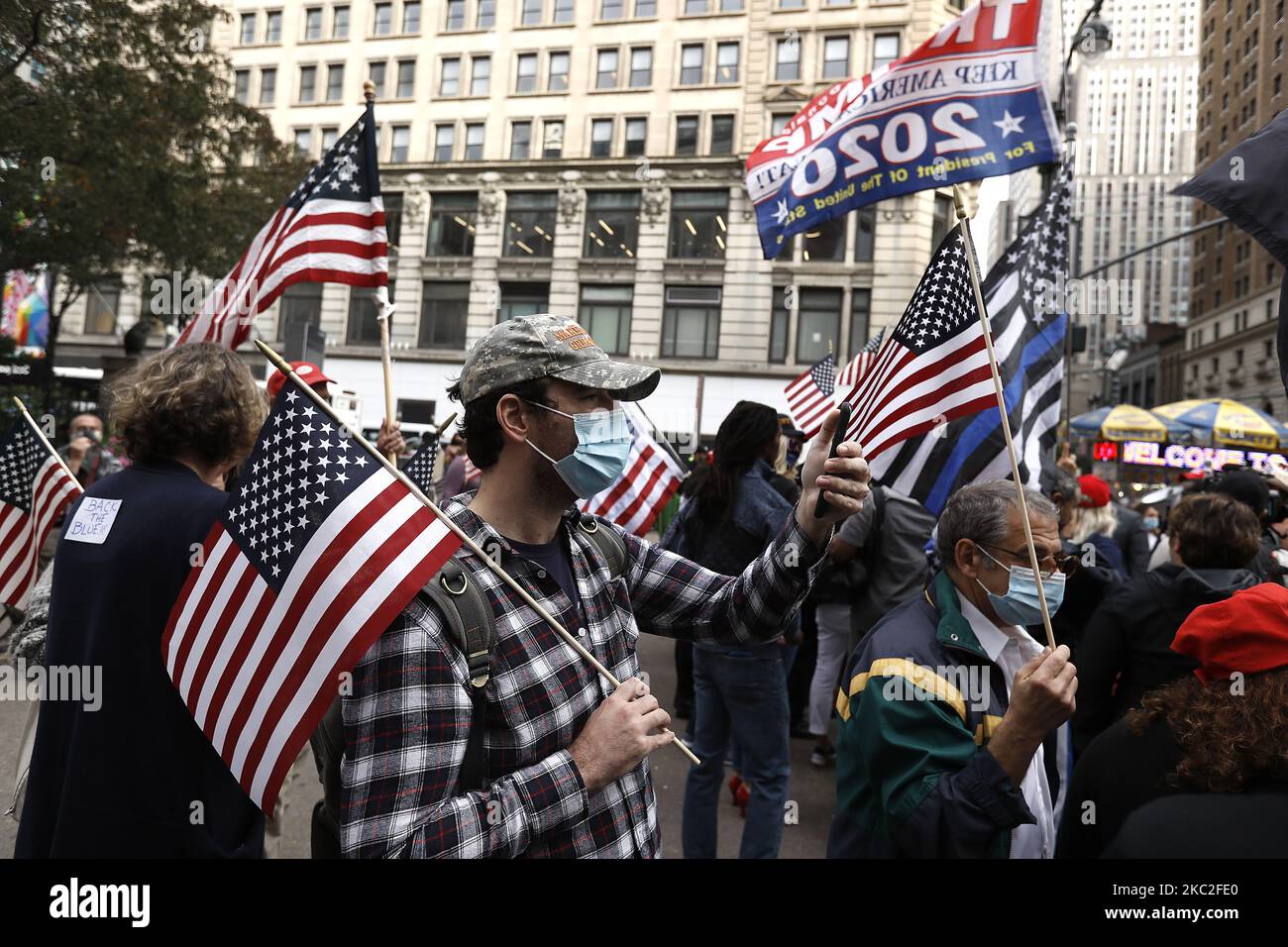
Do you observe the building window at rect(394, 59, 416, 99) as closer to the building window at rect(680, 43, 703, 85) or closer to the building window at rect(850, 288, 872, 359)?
the building window at rect(680, 43, 703, 85)

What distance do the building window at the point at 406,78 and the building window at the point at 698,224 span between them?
12.3 meters

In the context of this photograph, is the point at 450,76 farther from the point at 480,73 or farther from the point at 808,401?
the point at 808,401

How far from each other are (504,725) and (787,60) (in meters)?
34.0

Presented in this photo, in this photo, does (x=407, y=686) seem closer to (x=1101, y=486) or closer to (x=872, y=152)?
(x=872, y=152)

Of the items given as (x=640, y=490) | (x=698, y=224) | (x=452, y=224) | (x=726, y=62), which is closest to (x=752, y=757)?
(x=640, y=490)

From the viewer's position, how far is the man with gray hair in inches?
84.0

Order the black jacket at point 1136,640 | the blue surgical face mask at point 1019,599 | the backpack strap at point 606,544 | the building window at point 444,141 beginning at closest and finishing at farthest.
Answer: the backpack strap at point 606,544, the blue surgical face mask at point 1019,599, the black jacket at point 1136,640, the building window at point 444,141

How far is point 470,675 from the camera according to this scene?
1.75m

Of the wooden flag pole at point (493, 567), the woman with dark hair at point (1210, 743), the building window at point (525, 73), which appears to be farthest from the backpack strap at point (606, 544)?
the building window at point (525, 73)

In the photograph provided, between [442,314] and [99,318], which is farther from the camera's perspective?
[99,318]

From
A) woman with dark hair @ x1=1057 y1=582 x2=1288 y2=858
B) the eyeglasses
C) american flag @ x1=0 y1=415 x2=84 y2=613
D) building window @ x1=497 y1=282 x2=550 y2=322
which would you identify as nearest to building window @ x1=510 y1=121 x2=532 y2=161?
building window @ x1=497 y1=282 x2=550 y2=322

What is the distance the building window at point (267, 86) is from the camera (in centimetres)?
3763

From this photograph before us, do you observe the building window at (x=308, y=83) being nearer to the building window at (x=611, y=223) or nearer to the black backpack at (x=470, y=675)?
the building window at (x=611, y=223)

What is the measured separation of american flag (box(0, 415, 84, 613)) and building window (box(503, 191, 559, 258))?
30.6 m
